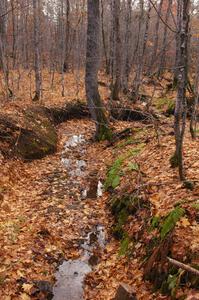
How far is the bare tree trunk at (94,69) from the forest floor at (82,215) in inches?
66.7

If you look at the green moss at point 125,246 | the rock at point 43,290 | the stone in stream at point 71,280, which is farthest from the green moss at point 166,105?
the rock at point 43,290

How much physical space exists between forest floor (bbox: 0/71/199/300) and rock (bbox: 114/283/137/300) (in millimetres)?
201

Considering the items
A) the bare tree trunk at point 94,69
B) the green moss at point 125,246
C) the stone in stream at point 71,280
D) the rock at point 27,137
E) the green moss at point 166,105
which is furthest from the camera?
the green moss at point 166,105

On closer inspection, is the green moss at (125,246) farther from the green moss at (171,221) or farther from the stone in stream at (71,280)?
the green moss at (171,221)

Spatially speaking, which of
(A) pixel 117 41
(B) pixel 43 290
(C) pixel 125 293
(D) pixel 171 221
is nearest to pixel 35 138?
(B) pixel 43 290

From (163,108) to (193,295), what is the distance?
14454 millimetres

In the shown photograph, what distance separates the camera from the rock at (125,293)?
4264 mm

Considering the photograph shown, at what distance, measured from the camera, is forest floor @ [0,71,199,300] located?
4.95 m

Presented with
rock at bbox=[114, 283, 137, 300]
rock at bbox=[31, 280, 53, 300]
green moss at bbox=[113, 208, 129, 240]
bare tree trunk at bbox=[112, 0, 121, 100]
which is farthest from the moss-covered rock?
rock at bbox=[114, 283, 137, 300]

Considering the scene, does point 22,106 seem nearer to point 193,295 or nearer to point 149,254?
point 149,254

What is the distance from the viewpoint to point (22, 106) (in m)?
13.2

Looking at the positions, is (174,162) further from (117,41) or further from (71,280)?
(117,41)

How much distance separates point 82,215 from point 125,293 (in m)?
3.18

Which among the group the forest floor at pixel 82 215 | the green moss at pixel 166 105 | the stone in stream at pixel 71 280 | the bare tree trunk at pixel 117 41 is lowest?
the stone in stream at pixel 71 280
